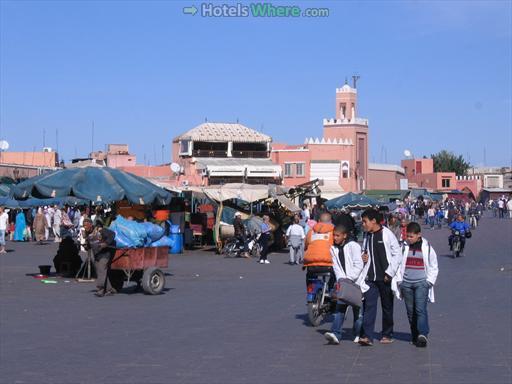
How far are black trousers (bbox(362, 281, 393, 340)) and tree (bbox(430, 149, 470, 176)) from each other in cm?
14176

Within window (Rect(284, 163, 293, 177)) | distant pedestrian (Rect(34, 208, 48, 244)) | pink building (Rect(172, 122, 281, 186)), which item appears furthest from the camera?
window (Rect(284, 163, 293, 177))

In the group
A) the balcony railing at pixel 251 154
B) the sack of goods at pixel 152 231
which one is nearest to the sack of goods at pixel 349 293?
the sack of goods at pixel 152 231

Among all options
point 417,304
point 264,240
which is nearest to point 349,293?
point 417,304

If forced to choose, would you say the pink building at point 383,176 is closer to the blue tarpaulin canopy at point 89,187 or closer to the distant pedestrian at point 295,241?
the distant pedestrian at point 295,241

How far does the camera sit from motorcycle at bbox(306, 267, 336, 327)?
40.9 ft

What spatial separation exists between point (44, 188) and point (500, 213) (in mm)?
56965

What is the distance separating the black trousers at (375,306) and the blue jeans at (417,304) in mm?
213

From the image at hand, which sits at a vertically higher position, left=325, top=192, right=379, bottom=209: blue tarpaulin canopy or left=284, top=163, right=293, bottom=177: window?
left=284, top=163, right=293, bottom=177: window

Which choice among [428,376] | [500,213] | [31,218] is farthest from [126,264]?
[500,213]

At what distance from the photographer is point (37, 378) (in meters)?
8.84

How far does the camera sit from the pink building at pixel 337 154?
292 ft

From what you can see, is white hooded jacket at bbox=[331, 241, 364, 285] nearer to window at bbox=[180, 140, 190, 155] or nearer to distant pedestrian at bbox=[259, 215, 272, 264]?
distant pedestrian at bbox=[259, 215, 272, 264]

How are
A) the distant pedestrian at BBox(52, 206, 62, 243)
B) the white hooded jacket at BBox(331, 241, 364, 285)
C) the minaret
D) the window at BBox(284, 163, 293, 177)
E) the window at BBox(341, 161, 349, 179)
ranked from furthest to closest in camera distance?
1. the minaret
2. the window at BBox(341, 161, 349, 179)
3. the window at BBox(284, 163, 293, 177)
4. the distant pedestrian at BBox(52, 206, 62, 243)
5. the white hooded jacket at BBox(331, 241, 364, 285)

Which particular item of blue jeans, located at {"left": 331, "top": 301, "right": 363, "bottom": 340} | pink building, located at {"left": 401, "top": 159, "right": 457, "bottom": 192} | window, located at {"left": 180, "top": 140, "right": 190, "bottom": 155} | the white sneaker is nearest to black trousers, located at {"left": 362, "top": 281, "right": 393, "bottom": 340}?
blue jeans, located at {"left": 331, "top": 301, "right": 363, "bottom": 340}
